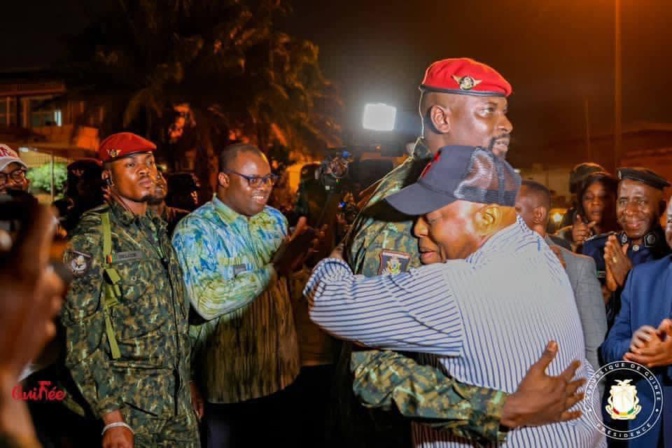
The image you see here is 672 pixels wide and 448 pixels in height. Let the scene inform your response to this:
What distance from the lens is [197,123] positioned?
2172 cm

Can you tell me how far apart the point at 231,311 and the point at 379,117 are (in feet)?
7.74

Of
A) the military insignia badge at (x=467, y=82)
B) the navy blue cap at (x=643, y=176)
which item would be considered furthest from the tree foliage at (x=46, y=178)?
the military insignia badge at (x=467, y=82)

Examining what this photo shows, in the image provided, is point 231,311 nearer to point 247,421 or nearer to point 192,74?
point 247,421

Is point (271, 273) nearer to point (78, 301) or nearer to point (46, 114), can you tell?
point (78, 301)

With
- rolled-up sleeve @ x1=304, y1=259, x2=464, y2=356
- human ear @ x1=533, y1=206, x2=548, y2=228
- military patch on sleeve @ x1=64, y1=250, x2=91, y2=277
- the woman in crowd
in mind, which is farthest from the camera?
the woman in crowd

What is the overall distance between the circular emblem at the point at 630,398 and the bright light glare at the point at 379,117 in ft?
8.90

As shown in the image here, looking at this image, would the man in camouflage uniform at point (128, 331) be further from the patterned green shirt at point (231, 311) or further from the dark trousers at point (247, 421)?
the dark trousers at point (247, 421)

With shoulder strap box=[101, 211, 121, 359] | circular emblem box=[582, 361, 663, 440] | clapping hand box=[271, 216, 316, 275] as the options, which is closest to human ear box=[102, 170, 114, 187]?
shoulder strap box=[101, 211, 121, 359]

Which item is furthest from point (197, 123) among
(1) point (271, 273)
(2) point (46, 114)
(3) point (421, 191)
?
(2) point (46, 114)

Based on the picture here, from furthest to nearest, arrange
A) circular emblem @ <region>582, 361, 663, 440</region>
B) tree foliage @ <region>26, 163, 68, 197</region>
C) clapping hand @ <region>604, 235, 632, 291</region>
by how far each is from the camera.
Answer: tree foliage @ <region>26, 163, 68, 197</region>
clapping hand @ <region>604, 235, 632, 291</region>
circular emblem @ <region>582, 361, 663, 440</region>

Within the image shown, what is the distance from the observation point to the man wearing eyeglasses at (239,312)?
3.83 meters

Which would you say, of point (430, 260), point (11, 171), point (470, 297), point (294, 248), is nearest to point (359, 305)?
point (470, 297)

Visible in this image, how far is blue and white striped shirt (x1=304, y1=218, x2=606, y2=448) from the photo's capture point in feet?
6.12

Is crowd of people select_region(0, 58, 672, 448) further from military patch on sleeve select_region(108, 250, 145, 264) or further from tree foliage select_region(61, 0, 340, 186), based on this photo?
tree foliage select_region(61, 0, 340, 186)
